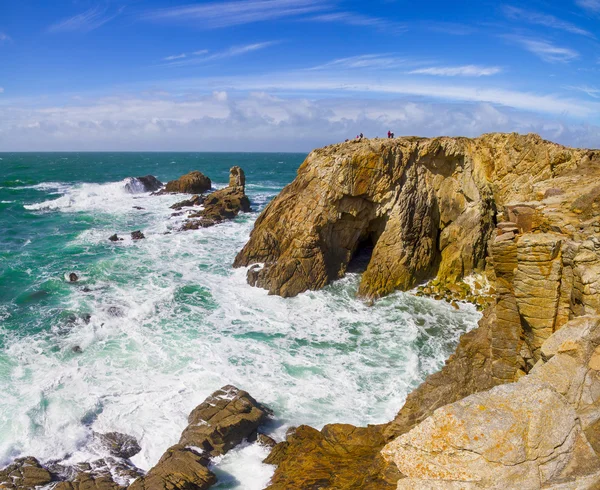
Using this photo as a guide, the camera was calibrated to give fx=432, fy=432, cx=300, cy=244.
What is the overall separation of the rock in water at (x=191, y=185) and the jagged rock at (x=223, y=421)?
5250 centimetres

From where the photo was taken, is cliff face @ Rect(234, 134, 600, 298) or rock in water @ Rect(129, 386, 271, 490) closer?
rock in water @ Rect(129, 386, 271, 490)

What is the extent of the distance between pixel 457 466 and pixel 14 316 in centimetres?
2570

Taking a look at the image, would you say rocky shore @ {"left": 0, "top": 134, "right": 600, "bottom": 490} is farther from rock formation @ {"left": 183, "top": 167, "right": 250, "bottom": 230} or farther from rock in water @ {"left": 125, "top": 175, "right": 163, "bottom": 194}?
rock in water @ {"left": 125, "top": 175, "right": 163, "bottom": 194}

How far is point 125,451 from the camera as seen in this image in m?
14.5

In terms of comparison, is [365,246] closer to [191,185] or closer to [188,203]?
[188,203]

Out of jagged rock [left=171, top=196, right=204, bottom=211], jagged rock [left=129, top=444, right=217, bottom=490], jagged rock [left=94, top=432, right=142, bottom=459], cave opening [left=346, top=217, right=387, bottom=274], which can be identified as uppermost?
jagged rock [left=171, top=196, right=204, bottom=211]

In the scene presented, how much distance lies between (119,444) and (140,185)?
60295mm

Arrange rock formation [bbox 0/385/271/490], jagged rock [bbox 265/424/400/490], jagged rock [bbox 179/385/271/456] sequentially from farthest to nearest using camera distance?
jagged rock [bbox 179/385/271/456], rock formation [bbox 0/385/271/490], jagged rock [bbox 265/424/400/490]

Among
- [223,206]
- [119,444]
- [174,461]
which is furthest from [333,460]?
[223,206]

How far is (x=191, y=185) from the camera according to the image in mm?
65250

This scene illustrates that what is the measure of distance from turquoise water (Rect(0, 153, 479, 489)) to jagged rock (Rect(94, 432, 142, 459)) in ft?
0.89

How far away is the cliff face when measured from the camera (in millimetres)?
27297

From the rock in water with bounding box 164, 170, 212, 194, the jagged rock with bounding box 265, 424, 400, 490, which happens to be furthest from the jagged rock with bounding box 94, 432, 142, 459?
the rock in water with bounding box 164, 170, 212, 194

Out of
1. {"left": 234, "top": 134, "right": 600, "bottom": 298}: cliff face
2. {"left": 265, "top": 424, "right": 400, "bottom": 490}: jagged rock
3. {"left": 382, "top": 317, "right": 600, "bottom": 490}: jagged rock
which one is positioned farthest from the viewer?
{"left": 234, "top": 134, "right": 600, "bottom": 298}: cliff face
